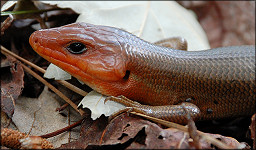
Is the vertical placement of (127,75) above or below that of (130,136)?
above

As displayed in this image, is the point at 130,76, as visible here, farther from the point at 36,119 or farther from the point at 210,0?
the point at 210,0

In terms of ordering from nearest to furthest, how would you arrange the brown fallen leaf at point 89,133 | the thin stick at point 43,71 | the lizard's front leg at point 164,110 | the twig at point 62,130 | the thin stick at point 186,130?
the thin stick at point 186,130
the brown fallen leaf at point 89,133
the twig at point 62,130
the lizard's front leg at point 164,110
the thin stick at point 43,71

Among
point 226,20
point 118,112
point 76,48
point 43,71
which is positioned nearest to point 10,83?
point 43,71

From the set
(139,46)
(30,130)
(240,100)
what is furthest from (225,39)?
(30,130)

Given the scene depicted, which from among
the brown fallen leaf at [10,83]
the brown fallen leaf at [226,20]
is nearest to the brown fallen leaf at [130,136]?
the brown fallen leaf at [10,83]

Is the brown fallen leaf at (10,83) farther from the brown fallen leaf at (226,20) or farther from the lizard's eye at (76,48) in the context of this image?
the brown fallen leaf at (226,20)

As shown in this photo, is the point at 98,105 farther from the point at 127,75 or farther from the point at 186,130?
the point at 186,130

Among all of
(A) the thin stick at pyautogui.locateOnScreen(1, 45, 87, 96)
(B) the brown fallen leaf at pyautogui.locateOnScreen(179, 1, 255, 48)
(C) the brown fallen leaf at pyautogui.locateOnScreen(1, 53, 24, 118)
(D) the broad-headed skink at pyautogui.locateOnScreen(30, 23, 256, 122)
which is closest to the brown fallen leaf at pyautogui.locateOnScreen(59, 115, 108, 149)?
(D) the broad-headed skink at pyautogui.locateOnScreen(30, 23, 256, 122)

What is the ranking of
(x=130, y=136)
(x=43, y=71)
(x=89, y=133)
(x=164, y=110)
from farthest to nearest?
(x=43, y=71) → (x=164, y=110) → (x=89, y=133) → (x=130, y=136)
